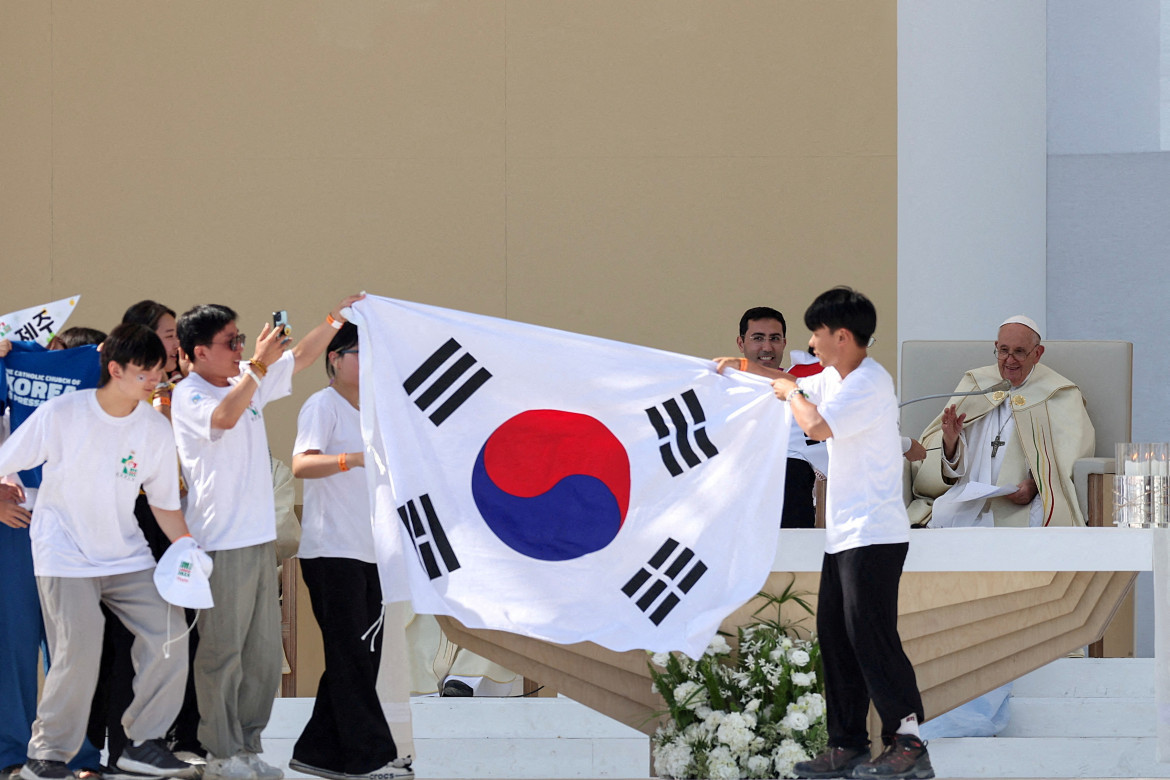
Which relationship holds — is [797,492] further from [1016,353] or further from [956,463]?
[1016,353]

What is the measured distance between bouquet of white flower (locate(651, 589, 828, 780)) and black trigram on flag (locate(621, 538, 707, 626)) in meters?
0.26

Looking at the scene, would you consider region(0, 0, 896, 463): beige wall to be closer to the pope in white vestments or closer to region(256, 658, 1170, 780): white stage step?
the pope in white vestments

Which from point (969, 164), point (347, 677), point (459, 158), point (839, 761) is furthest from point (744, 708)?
point (969, 164)

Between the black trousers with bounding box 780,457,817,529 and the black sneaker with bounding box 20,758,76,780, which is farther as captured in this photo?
the black trousers with bounding box 780,457,817,529

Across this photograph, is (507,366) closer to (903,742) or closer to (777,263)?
(903,742)

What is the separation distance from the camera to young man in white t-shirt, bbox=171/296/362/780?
11.5 feet

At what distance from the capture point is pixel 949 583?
3.97 metres

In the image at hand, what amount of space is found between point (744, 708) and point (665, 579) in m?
0.46

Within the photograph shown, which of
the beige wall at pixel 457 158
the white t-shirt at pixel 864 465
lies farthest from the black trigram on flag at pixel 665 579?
the beige wall at pixel 457 158

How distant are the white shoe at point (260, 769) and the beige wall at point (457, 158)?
2955mm

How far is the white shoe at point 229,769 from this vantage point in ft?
11.4

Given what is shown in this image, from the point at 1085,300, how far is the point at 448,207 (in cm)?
298

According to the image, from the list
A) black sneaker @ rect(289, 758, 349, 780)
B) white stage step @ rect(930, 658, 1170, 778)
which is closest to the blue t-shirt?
black sneaker @ rect(289, 758, 349, 780)

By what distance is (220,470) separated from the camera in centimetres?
352
